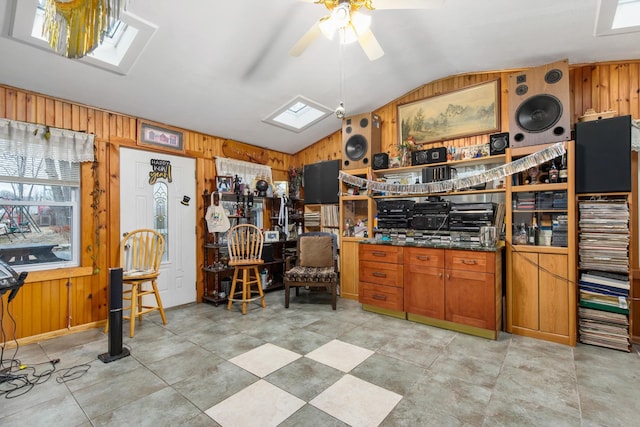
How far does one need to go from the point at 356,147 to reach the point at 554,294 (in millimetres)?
2776

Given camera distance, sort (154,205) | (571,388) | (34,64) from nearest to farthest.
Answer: (571,388)
(34,64)
(154,205)

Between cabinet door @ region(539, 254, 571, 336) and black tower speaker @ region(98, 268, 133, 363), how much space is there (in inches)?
148

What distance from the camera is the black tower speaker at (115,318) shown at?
244 centimetres

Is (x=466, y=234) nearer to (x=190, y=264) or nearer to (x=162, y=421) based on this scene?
(x=162, y=421)

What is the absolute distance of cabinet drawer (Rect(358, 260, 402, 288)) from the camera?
3.34 m

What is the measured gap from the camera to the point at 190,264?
402 cm

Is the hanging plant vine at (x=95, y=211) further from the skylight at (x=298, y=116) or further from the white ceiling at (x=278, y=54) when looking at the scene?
the skylight at (x=298, y=116)

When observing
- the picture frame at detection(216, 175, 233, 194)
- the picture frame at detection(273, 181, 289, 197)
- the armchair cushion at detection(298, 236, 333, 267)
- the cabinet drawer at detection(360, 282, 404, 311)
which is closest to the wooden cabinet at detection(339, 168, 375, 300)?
the armchair cushion at detection(298, 236, 333, 267)

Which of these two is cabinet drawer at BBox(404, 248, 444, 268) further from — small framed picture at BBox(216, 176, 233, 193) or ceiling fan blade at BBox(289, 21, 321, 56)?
small framed picture at BBox(216, 176, 233, 193)

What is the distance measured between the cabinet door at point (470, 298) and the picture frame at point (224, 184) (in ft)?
9.89

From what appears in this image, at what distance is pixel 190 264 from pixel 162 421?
253 centimetres

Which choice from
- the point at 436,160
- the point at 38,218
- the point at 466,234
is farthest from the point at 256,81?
the point at 466,234

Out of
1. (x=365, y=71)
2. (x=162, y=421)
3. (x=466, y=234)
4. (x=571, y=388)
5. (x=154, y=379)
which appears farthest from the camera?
(x=365, y=71)

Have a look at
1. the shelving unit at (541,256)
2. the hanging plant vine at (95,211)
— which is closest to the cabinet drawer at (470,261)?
the shelving unit at (541,256)
